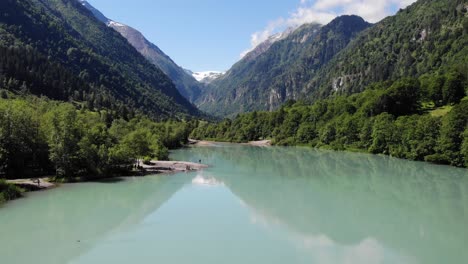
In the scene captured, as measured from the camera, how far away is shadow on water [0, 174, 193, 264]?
85.1 feet

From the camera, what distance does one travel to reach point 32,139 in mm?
50062

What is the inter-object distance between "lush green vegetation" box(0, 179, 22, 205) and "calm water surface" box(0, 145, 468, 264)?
4.75ft

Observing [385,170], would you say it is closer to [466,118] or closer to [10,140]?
[466,118]

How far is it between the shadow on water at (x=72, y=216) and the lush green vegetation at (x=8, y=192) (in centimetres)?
109

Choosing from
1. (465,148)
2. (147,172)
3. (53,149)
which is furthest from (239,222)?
(465,148)

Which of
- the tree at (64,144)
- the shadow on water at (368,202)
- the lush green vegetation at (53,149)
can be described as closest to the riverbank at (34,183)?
the tree at (64,144)

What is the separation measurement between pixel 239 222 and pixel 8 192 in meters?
22.6

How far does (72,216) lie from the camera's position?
35.4m

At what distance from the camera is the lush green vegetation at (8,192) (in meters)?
37.9

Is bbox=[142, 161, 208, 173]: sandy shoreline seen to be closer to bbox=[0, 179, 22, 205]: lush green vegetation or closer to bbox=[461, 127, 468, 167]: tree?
bbox=[0, 179, 22, 205]: lush green vegetation

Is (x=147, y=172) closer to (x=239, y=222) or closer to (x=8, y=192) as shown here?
(x=8, y=192)

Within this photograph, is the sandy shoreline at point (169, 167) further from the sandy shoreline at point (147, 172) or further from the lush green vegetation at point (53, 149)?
the lush green vegetation at point (53, 149)

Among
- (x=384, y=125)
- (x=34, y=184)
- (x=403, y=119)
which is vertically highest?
(x=403, y=119)

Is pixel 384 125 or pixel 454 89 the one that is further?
pixel 454 89
